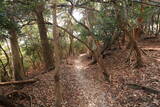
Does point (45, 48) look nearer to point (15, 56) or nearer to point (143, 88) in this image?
point (15, 56)

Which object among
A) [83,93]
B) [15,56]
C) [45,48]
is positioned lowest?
[83,93]

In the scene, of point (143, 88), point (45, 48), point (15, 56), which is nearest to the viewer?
point (143, 88)

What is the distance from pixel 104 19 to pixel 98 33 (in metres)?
1.29

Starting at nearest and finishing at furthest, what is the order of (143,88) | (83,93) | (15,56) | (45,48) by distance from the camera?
(143,88)
(83,93)
(15,56)
(45,48)

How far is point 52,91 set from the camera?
7094 millimetres

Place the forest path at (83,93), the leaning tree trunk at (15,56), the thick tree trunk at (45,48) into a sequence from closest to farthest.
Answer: the forest path at (83,93) < the leaning tree trunk at (15,56) < the thick tree trunk at (45,48)

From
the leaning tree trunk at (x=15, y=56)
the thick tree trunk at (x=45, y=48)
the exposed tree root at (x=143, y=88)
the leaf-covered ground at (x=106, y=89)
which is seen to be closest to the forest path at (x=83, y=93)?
the leaf-covered ground at (x=106, y=89)

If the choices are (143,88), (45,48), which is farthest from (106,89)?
(45,48)

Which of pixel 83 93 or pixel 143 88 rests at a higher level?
pixel 143 88

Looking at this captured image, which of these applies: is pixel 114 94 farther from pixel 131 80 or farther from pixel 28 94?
pixel 28 94

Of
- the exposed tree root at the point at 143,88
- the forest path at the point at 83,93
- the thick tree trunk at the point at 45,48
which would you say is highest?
the thick tree trunk at the point at 45,48

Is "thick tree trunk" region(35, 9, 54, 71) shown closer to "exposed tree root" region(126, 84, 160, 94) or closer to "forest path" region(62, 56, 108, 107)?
"forest path" region(62, 56, 108, 107)

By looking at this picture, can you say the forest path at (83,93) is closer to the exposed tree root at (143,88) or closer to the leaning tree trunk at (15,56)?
the exposed tree root at (143,88)

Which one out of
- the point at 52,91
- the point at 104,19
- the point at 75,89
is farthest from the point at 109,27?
the point at 52,91
